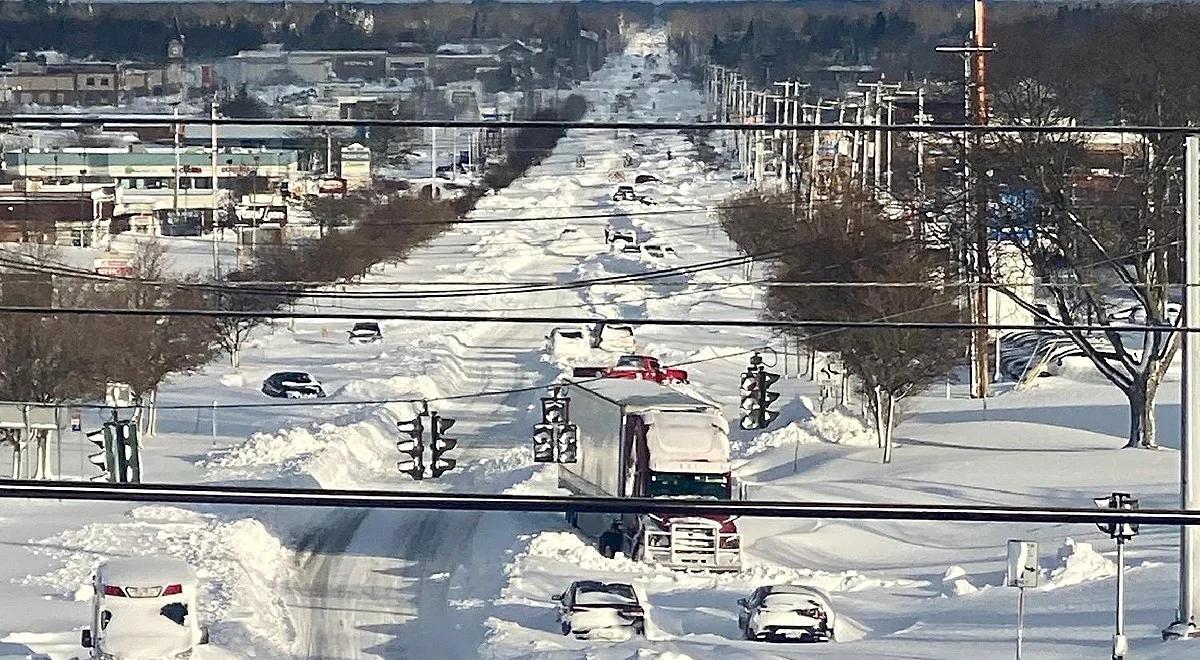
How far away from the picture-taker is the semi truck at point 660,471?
35.3ft

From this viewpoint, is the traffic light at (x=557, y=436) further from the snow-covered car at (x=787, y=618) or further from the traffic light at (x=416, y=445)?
the snow-covered car at (x=787, y=618)

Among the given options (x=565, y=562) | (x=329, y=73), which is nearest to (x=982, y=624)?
(x=565, y=562)

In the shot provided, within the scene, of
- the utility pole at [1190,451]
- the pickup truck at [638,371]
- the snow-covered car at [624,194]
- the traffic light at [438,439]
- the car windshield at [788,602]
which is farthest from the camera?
the snow-covered car at [624,194]

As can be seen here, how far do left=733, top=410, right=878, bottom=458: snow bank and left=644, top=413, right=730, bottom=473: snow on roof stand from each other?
12.0 ft

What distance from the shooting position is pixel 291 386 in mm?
17438

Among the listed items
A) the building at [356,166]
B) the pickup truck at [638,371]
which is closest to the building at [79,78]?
the building at [356,166]

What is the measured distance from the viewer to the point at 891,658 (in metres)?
8.23

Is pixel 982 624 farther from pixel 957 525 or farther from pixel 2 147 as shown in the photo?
pixel 2 147

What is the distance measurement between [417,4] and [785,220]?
500 inches

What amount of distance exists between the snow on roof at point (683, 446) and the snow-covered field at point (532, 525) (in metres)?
0.67

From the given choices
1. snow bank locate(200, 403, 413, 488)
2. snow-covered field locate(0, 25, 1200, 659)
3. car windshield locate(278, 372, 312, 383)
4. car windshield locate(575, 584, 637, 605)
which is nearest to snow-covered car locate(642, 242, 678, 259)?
snow-covered field locate(0, 25, 1200, 659)

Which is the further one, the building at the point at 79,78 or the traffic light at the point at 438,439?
the traffic light at the point at 438,439

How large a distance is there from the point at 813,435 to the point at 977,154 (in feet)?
9.57

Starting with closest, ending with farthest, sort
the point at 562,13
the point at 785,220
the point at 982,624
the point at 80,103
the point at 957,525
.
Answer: the point at 80,103 → the point at 562,13 → the point at 982,624 → the point at 957,525 → the point at 785,220
